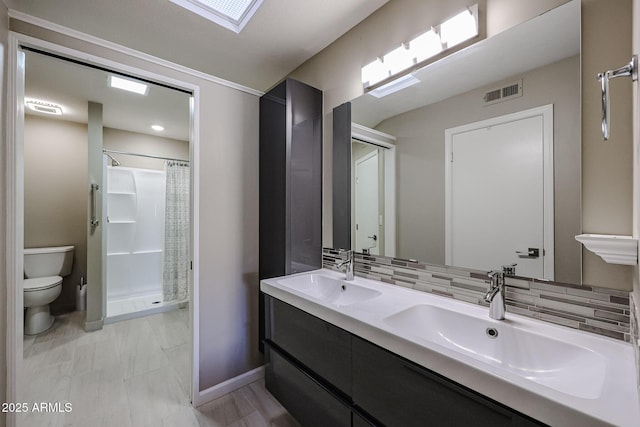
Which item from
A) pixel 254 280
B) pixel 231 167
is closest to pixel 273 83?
pixel 231 167

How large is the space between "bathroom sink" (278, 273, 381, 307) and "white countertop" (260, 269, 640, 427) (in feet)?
0.72

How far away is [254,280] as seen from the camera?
7.04 ft

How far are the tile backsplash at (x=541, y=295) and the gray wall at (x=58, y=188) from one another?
4.14 m

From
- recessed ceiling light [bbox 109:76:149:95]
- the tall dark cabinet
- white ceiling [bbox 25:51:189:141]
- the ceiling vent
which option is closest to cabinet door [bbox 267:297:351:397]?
the tall dark cabinet

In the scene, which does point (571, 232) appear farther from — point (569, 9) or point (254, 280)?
point (254, 280)

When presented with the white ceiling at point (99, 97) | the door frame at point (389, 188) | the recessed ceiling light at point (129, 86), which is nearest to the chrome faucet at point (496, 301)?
the door frame at point (389, 188)

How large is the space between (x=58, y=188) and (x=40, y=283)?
1265mm

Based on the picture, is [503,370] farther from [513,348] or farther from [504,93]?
[504,93]

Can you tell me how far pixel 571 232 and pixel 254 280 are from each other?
76.3 inches

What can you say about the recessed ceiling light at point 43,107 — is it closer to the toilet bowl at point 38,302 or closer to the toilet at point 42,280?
the toilet at point 42,280

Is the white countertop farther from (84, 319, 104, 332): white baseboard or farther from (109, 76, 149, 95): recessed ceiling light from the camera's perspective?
(84, 319, 104, 332): white baseboard

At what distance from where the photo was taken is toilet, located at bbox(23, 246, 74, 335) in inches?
107

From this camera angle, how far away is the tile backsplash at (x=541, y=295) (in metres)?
0.87

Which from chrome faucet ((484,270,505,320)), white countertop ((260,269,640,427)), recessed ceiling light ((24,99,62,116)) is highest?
recessed ceiling light ((24,99,62,116))
